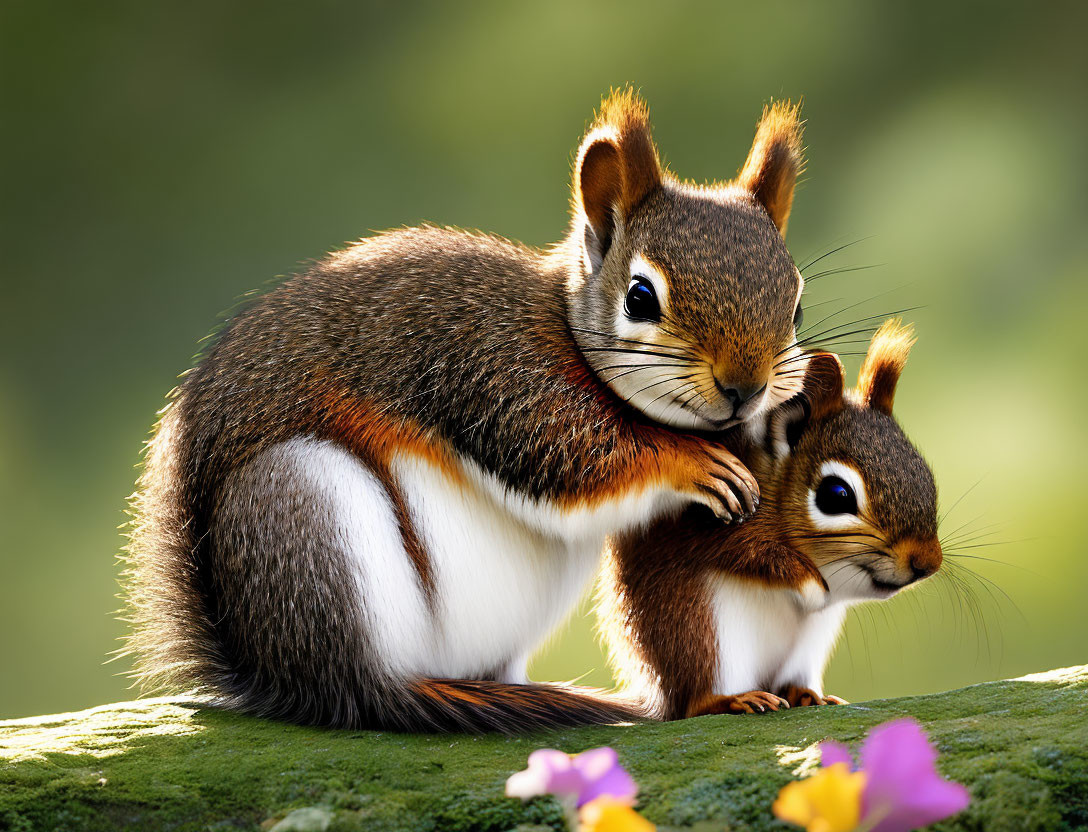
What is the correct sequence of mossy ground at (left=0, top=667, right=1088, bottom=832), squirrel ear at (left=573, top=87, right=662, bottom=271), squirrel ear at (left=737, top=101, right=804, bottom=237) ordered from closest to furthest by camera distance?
1. mossy ground at (left=0, top=667, right=1088, bottom=832)
2. squirrel ear at (left=573, top=87, right=662, bottom=271)
3. squirrel ear at (left=737, top=101, right=804, bottom=237)

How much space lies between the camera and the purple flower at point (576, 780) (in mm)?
538

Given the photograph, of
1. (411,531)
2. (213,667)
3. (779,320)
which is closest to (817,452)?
(779,320)

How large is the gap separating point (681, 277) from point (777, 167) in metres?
0.46

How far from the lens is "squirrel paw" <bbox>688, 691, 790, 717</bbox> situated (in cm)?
172

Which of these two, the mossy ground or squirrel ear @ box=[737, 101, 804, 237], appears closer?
the mossy ground

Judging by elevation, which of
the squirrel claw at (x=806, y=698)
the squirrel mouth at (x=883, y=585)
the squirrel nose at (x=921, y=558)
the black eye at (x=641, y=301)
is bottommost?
the squirrel claw at (x=806, y=698)

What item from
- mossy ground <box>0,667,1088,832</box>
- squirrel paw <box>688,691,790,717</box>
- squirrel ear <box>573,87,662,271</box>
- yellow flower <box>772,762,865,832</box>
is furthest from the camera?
squirrel ear <box>573,87,662,271</box>

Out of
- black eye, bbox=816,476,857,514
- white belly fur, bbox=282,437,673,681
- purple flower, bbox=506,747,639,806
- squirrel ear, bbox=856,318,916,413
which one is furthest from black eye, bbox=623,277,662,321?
purple flower, bbox=506,747,639,806

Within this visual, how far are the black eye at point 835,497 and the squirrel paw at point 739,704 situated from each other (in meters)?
0.32

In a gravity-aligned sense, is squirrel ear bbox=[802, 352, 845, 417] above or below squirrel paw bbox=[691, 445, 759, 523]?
above

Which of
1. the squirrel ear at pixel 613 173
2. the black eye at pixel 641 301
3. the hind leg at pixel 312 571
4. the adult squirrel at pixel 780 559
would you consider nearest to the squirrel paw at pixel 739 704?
the adult squirrel at pixel 780 559

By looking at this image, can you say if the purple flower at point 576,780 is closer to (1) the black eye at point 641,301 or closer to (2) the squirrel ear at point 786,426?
(1) the black eye at point 641,301

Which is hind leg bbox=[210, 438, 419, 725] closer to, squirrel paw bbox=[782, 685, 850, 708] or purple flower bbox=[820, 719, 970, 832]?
squirrel paw bbox=[782, 685, 850, 708]

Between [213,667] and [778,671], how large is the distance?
100 centimetres
